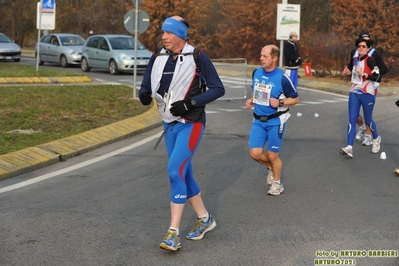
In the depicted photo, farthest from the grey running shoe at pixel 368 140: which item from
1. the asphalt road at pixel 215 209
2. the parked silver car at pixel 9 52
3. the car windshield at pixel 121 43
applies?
the parked silver car at pixel 9 52

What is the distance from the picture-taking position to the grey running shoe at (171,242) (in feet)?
20.3

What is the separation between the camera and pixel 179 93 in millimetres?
6391

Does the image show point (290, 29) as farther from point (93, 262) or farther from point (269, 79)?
point (93, 262)

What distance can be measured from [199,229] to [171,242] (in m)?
0.55

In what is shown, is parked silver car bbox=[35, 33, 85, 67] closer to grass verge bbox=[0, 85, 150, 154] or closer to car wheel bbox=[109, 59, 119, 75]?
car wheel bbox=[109, 59, 119, 75]

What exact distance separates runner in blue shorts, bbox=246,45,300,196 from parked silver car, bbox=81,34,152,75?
769 inches

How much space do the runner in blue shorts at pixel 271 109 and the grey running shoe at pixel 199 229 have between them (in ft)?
6.50

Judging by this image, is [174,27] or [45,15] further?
[45,15]

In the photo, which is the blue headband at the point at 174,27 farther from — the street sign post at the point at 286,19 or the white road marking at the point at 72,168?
the street sign post at the point at 286,19

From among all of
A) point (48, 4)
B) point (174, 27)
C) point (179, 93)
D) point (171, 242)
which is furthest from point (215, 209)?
point (48, 4)

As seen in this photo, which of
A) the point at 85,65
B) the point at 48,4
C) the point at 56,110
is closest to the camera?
the point at 56,110

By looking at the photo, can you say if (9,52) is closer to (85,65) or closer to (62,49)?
(62,49)

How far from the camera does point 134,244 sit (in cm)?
647

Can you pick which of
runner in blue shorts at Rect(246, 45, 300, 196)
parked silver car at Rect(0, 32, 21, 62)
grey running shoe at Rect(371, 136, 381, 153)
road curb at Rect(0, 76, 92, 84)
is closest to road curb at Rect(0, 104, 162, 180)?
runner in blue shorts at Rect(246, 45, 300, 196)
